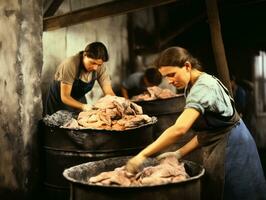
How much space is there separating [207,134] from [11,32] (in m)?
3.01

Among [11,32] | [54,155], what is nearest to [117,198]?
[54,155]

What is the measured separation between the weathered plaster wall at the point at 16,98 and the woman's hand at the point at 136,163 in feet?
7.31

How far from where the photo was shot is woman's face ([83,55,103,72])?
237 inches

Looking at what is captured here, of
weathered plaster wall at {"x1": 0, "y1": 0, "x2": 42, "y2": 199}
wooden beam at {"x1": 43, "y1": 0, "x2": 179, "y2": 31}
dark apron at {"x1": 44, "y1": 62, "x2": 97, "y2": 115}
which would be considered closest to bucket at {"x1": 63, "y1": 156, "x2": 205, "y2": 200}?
weathered plaster wall at {"x1": 0, "y1": 0, "x2": 42, "y2": 199}

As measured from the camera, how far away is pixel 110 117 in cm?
519

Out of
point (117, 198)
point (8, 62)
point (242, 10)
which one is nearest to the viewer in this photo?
point (117, 198)

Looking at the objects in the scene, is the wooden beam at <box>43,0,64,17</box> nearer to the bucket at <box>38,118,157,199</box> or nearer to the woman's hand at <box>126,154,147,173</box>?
the bucket at <box>38,118,157,199</box>

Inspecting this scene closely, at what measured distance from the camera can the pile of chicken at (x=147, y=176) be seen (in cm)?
345

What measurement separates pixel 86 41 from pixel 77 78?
257cm

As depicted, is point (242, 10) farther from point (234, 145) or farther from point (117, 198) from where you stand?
point (117, 198)

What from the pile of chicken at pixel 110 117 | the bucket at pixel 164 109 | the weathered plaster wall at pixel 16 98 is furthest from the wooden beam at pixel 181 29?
the weathered plaster wall at pixel 16 98

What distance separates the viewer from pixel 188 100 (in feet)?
11.8

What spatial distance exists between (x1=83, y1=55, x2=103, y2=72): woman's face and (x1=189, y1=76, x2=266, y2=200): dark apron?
2563 millimetres

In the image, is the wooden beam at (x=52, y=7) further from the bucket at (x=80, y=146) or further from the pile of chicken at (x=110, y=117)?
the bucket at (x=80, y=146)
